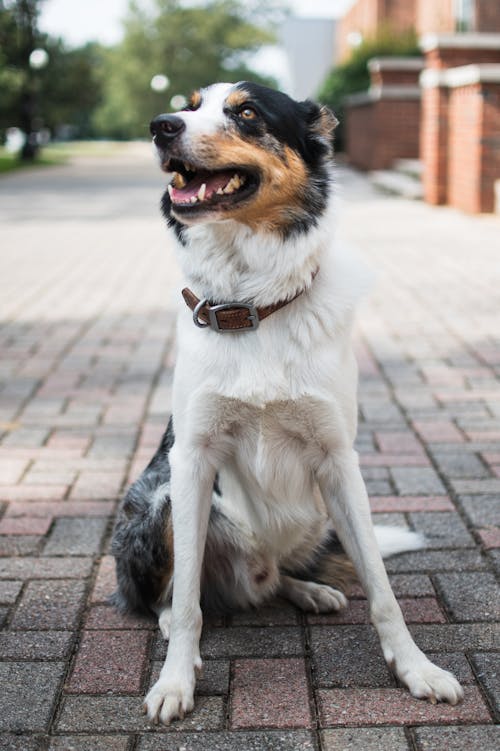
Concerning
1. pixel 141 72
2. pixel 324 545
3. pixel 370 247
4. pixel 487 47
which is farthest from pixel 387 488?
pixel 141 72

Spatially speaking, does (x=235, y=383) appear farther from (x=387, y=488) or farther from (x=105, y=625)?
(x=387, y=488)

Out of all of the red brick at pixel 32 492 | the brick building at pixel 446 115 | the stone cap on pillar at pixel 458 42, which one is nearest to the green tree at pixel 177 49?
the brick building at pixel 446 115

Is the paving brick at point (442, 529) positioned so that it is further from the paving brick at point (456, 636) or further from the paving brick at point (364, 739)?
the paving brick at point (364, 739)

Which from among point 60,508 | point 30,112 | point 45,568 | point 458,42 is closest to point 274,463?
point 45,568

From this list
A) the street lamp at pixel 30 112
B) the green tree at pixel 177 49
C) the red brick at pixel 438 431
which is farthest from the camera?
the green tree at pixel 177 49

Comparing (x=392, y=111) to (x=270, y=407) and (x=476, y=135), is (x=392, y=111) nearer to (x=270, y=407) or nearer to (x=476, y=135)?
(x=476, y=135)

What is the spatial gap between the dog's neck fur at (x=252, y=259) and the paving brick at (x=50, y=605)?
1.16 metres

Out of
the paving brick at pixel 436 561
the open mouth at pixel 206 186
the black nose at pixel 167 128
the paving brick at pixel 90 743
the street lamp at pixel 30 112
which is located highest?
the black nose at pixel 167 128

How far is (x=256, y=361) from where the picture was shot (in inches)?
105

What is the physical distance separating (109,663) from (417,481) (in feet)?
6.12

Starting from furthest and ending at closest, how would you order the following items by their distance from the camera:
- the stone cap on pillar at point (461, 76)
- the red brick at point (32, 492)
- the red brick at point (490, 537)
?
the stone cap on pillar at point (461, 76), the red brick at point (32, 492), the red brick at point (490, 537)

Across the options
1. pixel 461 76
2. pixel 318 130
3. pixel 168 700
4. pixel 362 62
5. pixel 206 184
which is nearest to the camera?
pixel 168 700

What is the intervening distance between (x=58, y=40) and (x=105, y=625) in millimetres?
36217

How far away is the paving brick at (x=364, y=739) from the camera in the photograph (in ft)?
7.71
